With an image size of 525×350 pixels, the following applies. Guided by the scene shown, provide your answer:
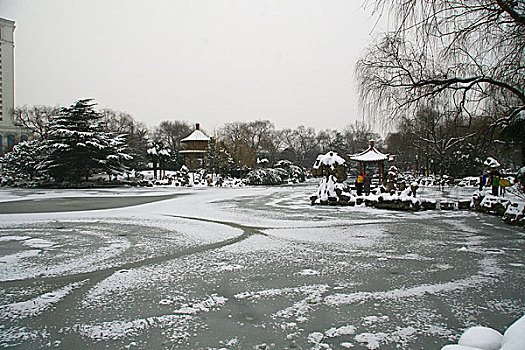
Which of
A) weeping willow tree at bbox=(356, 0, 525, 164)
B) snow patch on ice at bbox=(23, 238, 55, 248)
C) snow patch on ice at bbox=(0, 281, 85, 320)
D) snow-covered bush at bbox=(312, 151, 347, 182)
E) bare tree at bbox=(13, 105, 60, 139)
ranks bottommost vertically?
snow patch on ice at bbox=(0, 281, 85, 320)

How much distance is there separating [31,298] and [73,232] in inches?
208

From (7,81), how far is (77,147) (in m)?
26.3

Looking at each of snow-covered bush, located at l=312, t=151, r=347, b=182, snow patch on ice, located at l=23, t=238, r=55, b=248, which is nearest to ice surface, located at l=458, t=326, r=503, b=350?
snow patch on ice, located at l=23, t=238, r=55, b=248

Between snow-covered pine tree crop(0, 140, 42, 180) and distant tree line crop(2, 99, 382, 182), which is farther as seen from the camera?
snow-covered pine tree crop(0, 140, 42, 180)

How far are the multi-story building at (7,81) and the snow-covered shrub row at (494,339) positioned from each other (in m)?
39.6

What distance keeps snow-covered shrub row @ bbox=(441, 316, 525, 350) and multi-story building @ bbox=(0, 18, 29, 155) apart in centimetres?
3959

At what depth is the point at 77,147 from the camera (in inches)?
1275

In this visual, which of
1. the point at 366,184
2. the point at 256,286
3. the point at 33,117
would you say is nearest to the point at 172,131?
the point at 33,117

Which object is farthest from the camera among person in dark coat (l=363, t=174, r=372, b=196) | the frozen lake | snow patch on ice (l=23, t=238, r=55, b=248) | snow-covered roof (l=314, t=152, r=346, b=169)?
person in dark coat (l=363, t=174, r=372, b=196)

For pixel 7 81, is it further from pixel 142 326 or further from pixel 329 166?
pixel 142 326

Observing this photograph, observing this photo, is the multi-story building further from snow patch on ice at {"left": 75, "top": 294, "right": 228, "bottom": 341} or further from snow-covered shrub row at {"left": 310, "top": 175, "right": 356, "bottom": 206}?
snow patch on ice at {"left": 75, "top": 294, "right": 228, "bottom": 341}

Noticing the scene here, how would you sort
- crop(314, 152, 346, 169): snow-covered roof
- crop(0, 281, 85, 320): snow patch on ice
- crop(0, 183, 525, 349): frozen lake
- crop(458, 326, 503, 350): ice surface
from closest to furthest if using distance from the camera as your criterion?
crop(458, 326, 503, 350): ice surface → crop(0, 183, 525, 349): frozen lake → crop(0, 281, 85, 320): snow patch on ice → crop(314, 152, 346, 169): snow-covered roof

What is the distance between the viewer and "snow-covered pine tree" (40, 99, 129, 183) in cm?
3222

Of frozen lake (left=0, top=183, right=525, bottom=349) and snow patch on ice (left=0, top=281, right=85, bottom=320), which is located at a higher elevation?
frozen lake (left=0, top=183, right=525, bottom=349)
